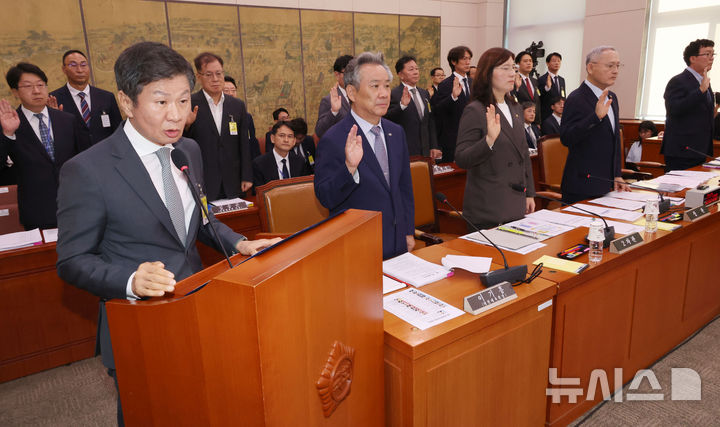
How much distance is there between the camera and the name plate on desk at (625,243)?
1.97m

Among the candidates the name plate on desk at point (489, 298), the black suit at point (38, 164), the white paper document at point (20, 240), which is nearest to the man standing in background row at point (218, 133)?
the black suit at point (38, 164)

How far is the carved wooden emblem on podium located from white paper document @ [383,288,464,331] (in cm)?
43

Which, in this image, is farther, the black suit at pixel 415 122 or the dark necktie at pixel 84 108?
the black suit at pixel 415 122

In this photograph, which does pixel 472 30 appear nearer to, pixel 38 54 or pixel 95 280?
pixel 38 54

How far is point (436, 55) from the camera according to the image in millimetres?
8234

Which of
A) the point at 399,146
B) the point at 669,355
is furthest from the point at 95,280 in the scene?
the point at 669,355

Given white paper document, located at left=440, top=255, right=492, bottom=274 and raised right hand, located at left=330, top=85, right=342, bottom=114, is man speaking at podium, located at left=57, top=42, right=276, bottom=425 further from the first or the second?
raised right hand, located at left=330, top=85, right=342, bottom=114

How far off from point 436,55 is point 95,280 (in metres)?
8.02

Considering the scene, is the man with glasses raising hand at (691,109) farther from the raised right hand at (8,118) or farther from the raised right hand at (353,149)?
the raised right hand at (8,118)

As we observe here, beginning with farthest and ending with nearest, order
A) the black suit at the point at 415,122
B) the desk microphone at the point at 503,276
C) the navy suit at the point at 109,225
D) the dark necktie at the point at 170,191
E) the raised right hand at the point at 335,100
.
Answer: the black suit at the point at 415,122 < the raised right hand at the point at 335,100 < the desk microphone at the point at 503,276 < the dark necktie at the point at 170,191 < the navy suit at the point at 109,225

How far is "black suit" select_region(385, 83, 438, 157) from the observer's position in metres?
4.74

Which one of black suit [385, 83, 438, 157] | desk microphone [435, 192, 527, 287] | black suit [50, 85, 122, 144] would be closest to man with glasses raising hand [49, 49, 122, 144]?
black suit [50, 85, 122, 144]

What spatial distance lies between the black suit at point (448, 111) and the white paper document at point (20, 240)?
3955 mm

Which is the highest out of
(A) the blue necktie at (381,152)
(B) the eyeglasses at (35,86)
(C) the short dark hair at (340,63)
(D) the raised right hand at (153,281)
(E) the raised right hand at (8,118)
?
(C) the short dark hair at (340,63)
